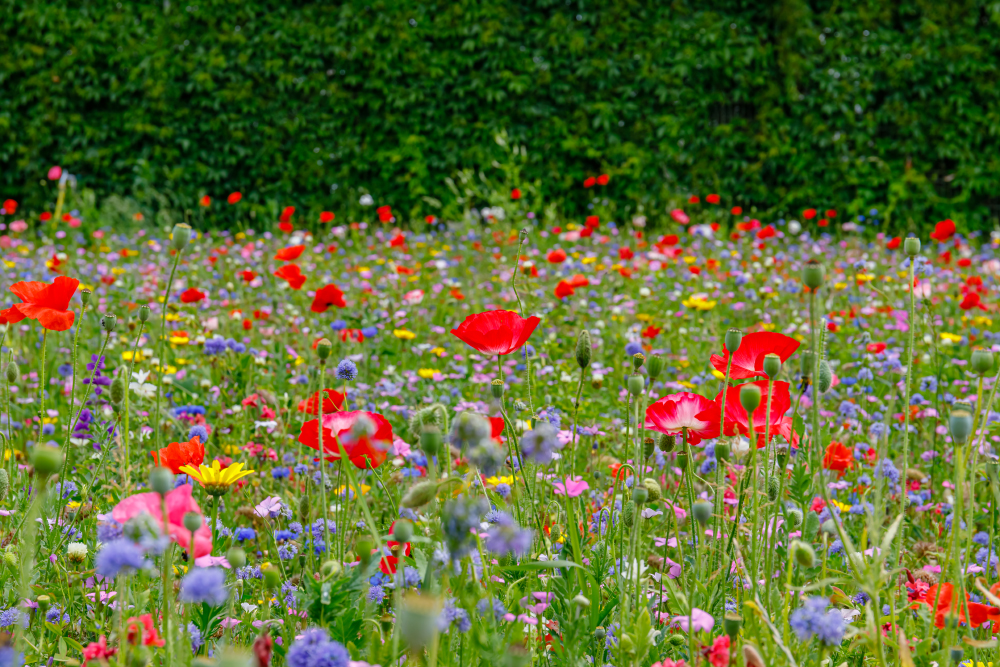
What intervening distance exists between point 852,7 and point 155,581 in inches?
289

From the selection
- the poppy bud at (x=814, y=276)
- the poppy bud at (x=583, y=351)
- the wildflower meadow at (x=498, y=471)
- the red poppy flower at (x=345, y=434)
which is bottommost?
the wildflower meadow at (x=498, y=471)

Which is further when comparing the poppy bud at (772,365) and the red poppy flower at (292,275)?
the red poppy flower at (292,275)

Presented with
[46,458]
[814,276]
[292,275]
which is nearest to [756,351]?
[814,276]

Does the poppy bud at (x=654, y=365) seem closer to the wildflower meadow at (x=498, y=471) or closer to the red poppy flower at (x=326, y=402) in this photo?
the wildflower meadow at (x=498, y=471)

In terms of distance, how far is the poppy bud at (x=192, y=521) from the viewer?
718 millimetres

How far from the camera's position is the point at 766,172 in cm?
736

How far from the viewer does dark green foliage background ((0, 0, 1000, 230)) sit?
7.02m

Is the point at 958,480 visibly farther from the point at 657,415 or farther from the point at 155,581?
the point at 155,581

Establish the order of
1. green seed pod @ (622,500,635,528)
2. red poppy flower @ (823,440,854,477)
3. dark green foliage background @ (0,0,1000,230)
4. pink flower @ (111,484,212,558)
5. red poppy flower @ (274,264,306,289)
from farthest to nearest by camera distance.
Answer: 1. dark green foliage background @ (0,0,1000,230)
2. red poppy flower @ (274,264,306,289)
3. red poppy flower @ (823,440,854,477)
4. green seed pod @ (622,500,635,528)
5. pink flower @ (111,484,212,558)

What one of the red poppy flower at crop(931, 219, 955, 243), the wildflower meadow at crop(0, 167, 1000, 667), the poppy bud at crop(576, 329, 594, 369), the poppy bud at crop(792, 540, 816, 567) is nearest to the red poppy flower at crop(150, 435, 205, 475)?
the wildflower meadow at crop(0, 167, 1000, 667)

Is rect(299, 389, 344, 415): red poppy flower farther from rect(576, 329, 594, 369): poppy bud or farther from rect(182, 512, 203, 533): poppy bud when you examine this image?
rect(182, 512, 203, 533): poppy bud

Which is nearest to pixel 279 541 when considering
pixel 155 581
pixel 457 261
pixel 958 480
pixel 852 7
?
pixel 155 581

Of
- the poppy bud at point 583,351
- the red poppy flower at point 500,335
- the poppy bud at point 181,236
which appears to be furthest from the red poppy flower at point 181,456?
the poppy bud at point 583,351

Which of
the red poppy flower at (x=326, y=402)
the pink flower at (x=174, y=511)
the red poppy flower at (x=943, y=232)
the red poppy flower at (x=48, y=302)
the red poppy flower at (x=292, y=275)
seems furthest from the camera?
the red poppy flower at (x=943, y=232)
